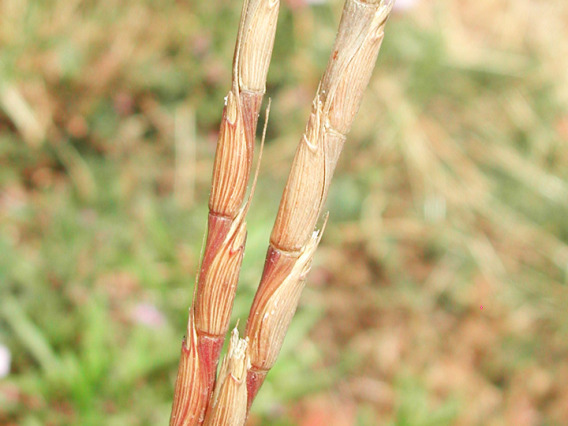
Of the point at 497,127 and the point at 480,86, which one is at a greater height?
the point at 480,86

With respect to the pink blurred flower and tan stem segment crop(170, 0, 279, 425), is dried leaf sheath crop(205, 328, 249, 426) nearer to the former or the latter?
tan stem segment crop(170, 0, 279, 425)

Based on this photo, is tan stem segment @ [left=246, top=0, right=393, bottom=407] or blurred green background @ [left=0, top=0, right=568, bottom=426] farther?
blurred green background @ [left=0, top=0, right=568, bottom=426]

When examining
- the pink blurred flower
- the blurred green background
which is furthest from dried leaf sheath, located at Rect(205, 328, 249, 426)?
the pink blurred flower

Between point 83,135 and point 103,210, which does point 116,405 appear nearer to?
point 103,210

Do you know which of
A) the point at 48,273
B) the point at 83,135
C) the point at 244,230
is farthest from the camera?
the point at 83,135

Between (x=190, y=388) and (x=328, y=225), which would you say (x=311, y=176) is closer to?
(x=190, y=388)

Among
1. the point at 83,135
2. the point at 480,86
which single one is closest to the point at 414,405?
the point at 83,135
